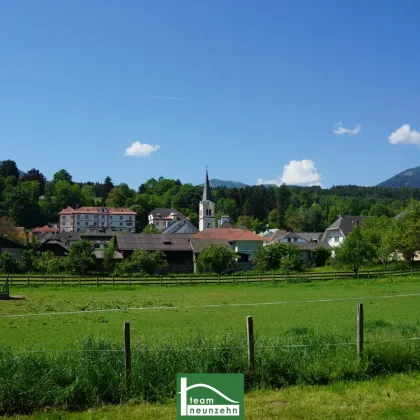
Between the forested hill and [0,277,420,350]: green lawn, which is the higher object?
the forested hill

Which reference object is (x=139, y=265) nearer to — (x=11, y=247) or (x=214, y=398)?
(x=11, y=247)

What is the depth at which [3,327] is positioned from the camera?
57.3 ft

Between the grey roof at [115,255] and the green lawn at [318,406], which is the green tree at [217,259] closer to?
the grey roof at [115,255]

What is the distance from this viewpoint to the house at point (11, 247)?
64.3 metres

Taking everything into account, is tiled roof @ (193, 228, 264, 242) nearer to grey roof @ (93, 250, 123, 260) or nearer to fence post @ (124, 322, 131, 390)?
grey roof @ (93, 250, 123, 260)

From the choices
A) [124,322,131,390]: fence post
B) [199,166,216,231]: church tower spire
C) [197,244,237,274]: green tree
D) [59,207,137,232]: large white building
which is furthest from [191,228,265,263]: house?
[59,207,137,232]: large white building

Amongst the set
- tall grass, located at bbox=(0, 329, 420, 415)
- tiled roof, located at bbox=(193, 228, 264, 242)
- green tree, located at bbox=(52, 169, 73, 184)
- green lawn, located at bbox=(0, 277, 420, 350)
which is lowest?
green lawn, located at bbox=(0, 277, 420, 350)

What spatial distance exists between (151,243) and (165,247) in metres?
2.15

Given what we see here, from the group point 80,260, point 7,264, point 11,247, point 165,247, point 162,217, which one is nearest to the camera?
point 80,260

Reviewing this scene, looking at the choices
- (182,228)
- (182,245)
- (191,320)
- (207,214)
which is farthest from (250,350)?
(207,214)

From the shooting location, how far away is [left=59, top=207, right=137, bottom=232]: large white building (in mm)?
141750

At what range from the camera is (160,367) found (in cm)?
891

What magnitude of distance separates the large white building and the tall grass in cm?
13375

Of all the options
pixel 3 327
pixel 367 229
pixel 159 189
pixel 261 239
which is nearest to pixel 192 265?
pixel 261 239
